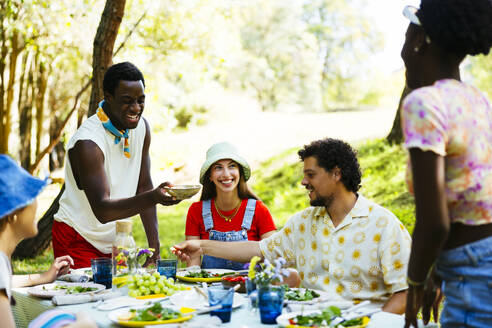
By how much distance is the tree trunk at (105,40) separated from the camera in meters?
6.87

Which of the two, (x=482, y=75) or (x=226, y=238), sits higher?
(x=482, y=75)

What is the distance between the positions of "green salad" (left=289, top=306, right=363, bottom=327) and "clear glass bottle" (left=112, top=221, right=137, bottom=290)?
1.07 meters

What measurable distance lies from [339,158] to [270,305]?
4.03 feet

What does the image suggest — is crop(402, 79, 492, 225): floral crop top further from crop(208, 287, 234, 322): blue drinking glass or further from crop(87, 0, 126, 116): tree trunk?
crop(87, 0, 126, 116): tree trunk

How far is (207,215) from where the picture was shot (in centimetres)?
464

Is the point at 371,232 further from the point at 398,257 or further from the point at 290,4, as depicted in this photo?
the point at 290,4

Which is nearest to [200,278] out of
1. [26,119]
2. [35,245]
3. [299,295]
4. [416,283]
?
[299,295]

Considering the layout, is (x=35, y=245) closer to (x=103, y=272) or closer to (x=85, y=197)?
(x=85, y=197)

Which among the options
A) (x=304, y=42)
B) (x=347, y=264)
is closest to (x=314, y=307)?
(x=347, y=264)

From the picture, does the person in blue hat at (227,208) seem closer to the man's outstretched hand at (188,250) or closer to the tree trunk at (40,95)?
the man's outstretched hand at (188,250)

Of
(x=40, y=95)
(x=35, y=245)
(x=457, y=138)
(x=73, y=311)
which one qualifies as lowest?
(x=35, y=245)

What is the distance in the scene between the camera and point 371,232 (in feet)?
10.6

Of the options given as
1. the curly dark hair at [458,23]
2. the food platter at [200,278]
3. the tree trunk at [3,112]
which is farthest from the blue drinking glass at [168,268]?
the tree trunk at [3,112]

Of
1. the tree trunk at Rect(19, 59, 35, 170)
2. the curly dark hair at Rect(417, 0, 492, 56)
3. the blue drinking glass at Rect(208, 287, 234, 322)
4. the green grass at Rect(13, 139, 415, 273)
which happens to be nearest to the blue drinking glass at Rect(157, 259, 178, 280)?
the blue drinking glass at Rect(208, 287, 234, 322)
